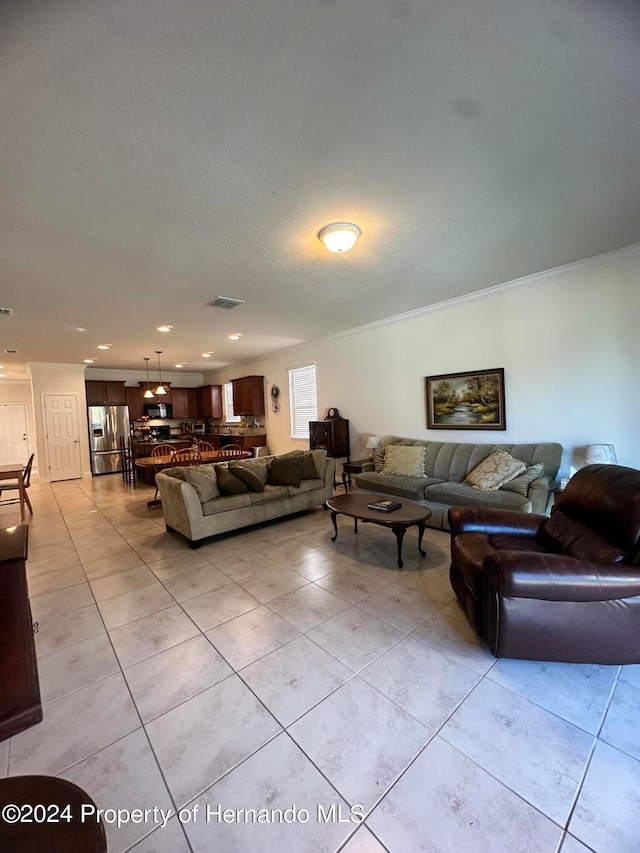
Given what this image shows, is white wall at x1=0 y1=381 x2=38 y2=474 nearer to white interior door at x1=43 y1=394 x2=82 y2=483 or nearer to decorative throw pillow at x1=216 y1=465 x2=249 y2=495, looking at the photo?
white interior door at x1=43 y1=394 x2=82 y2=483

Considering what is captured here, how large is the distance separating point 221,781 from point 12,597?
4.06 feet

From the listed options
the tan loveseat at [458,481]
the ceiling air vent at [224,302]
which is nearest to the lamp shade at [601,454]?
the tan loveseat at [458,481]

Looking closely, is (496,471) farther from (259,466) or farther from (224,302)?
(224,302)

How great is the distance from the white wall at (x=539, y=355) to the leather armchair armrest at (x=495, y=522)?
151 cm

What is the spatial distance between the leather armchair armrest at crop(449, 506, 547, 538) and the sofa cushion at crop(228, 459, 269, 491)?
2.41 meters

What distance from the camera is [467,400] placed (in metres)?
4.53

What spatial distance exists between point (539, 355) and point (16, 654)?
4.85 m

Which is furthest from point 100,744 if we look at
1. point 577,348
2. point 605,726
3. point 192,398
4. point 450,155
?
point 192,398

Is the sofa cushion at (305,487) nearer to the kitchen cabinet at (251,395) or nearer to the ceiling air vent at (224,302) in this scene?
the ceiling air vent at (224,302)

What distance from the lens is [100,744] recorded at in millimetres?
1513

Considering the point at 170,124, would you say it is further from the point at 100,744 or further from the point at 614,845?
the point at 614,845

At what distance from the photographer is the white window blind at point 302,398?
6.98 m

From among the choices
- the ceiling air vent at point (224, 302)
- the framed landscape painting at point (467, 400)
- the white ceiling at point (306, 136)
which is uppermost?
the white ceiling at point (306, 136)

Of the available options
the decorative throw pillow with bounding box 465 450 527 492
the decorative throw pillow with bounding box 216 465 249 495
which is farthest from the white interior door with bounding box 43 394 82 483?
the decorative throw pillow with bounding box 465 450 527 492
